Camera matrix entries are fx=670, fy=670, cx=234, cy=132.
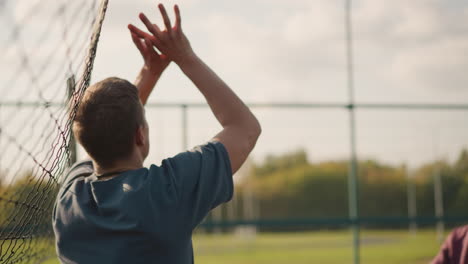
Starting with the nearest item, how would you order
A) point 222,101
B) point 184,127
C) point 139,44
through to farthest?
point 222,101 → point 139,44 → point 184,127

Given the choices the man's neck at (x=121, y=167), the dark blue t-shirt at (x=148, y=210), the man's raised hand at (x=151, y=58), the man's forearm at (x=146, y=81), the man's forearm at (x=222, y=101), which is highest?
the man's raised hand at (x=151, y=58)

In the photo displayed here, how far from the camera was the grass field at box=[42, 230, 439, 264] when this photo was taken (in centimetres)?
1434

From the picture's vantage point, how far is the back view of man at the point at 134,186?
156 cm

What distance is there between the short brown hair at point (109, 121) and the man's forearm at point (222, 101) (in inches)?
7.9

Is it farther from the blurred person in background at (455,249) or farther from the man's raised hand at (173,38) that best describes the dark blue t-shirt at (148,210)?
the blurred person in background at (455,249)

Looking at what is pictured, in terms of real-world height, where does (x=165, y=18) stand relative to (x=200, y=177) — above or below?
above

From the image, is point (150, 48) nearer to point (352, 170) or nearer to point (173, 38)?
point (173, 38)

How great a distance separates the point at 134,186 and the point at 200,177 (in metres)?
0.16

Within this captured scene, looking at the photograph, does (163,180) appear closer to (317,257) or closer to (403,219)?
(403,219)

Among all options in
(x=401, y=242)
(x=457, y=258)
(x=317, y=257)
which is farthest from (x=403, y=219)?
(x=401, y=242)

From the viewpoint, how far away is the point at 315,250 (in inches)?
707

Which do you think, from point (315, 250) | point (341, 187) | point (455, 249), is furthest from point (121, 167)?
point (315, 250)

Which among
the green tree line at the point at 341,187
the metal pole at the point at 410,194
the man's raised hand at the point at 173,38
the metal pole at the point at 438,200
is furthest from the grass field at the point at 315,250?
the man's raised hand at the point at 173,38

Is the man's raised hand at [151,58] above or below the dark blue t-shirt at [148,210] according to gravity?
above
